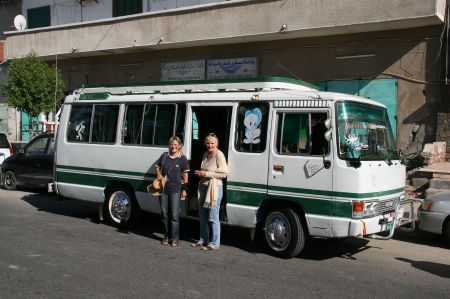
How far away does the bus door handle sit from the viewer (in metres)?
7.17

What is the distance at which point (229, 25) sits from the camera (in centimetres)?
1700

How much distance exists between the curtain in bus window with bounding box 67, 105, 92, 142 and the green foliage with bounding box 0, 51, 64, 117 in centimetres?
962

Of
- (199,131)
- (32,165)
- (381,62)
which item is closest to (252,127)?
(199,131)

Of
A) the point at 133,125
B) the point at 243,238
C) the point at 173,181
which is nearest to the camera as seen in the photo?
the point at 173,181

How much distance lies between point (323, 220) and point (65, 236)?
13.7ft

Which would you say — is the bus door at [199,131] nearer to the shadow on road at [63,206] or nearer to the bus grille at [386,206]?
the shadow on road at [63,206]

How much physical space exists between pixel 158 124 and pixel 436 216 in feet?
15.3

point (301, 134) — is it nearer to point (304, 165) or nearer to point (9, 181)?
point (304, 165)

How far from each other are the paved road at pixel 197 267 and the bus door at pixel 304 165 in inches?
30.6

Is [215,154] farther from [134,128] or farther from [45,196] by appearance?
[45,196]

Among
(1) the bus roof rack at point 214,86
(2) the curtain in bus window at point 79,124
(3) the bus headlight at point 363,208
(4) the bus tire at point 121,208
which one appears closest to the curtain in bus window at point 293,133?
(1) the bus roof rack at point 214,86

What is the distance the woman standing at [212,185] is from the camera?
751 centimetres

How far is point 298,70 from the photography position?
16.8 metres

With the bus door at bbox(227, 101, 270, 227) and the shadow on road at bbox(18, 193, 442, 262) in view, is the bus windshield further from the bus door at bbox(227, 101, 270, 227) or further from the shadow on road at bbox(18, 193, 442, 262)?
the shadow on road at bbox(18, 193, 442, 262)
